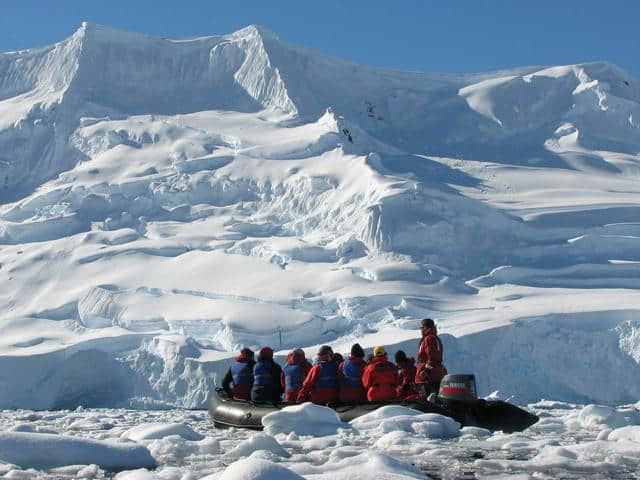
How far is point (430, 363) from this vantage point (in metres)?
11.9

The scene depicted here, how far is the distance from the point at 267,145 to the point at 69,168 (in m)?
9.06

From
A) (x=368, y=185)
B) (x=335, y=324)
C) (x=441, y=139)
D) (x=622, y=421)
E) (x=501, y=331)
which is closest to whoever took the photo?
(x=622, y=421)

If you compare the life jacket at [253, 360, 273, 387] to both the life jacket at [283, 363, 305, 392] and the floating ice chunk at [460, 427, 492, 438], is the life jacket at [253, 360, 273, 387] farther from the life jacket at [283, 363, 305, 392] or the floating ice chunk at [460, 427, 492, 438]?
the floating ice chunk at [460, 427, 492, 438]

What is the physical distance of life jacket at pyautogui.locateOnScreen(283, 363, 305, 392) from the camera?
40.1ft

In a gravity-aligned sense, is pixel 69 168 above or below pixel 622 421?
above

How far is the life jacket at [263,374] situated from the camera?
12609mm

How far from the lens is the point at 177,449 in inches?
361

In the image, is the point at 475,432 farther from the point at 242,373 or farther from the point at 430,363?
the point at 242,373

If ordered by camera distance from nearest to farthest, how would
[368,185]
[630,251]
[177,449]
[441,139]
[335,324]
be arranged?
[177,449] → [335,324] → [630,251] → [368,185] → [441,139]

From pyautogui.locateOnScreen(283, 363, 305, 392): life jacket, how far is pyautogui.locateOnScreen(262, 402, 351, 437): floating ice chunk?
1.70 metres

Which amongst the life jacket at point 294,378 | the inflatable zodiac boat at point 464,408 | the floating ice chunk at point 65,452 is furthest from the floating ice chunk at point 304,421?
the floating ice chunk at point 65,452

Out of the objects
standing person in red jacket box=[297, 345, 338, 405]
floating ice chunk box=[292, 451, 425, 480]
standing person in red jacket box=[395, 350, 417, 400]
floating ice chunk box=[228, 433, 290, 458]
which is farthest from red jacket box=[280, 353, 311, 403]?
floating ice chunk box=[292, 451, 425, 480]

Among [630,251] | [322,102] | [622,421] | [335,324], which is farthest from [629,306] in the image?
[322,102]

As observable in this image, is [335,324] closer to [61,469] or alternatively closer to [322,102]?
[61,469]
